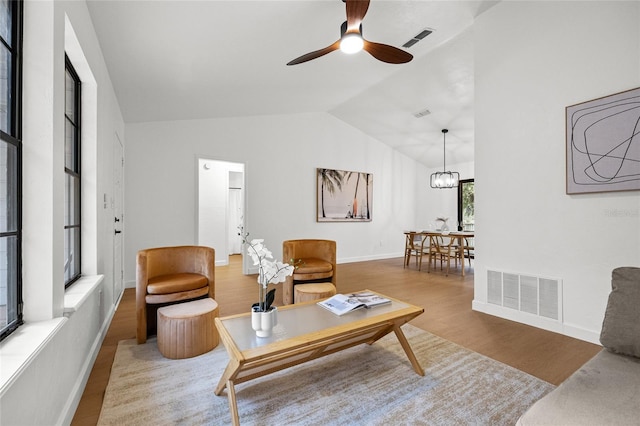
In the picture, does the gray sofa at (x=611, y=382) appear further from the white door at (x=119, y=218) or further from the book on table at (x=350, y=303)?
the white door at (x=119, y=218)

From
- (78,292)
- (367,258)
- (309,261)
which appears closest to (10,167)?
(78,292)

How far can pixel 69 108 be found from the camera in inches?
82.7

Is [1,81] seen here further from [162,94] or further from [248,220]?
[248,220]

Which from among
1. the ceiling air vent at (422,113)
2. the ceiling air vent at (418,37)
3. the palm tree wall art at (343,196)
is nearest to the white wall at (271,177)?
the palm tree wall art at (343,196)

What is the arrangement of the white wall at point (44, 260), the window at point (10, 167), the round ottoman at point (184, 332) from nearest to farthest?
the white wall at point (44, 260), the window at point (10, 167), the round ottoman at point (184, 332)

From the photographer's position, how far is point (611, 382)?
1.14 meters

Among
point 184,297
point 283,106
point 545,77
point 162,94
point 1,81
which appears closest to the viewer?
point 1,81

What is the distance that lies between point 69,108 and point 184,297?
1.65 metres

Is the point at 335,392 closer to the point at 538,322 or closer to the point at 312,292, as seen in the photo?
the point at 312,292

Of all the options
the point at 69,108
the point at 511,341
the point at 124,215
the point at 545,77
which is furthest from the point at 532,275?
the point at 124,215

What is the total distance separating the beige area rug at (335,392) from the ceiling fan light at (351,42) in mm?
2403

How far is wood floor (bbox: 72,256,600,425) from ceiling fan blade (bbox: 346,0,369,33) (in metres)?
2.68

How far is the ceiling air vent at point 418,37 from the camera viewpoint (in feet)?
10.6

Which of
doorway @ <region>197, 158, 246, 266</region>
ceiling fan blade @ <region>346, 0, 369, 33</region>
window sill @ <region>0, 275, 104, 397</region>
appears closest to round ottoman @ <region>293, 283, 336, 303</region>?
window sill @ <region>0, 275, 104, 397</region>
